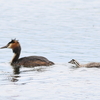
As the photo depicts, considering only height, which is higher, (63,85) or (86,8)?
(86,8)

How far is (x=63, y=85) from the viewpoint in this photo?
40.8 feet

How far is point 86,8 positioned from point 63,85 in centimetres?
2671

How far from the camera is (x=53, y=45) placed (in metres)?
22.1

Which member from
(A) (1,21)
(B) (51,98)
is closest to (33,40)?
(A) (1,21)

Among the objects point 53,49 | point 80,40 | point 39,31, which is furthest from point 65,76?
point 39,31

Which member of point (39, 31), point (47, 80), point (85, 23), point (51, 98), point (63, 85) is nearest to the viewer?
point (51, 98)

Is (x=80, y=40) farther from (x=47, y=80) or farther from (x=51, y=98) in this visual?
(x=51, y=98)

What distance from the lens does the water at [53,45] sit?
38.5ft

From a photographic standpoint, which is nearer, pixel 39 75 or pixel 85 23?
pixel 39 75

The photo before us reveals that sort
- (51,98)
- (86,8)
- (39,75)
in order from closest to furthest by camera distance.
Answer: (51,98)
(39,75)
(86,8)

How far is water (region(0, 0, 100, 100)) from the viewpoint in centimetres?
1174

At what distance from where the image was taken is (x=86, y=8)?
127 ft

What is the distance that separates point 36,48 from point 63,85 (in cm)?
911

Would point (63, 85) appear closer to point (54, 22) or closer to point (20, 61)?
point (20, 61)
